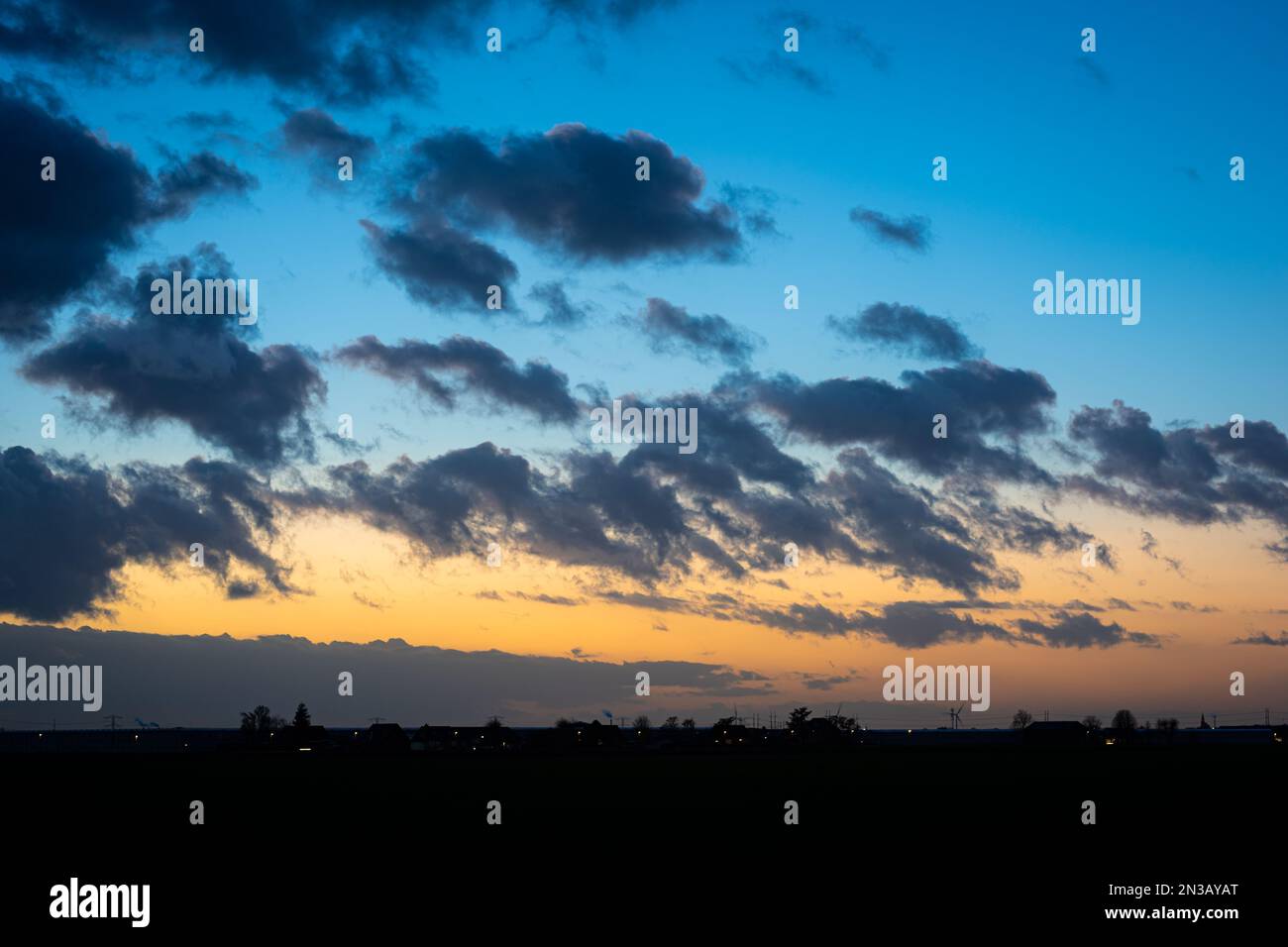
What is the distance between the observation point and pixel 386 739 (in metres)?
177

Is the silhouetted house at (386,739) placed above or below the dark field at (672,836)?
below

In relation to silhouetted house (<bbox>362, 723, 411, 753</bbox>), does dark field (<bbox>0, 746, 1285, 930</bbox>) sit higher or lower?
higher

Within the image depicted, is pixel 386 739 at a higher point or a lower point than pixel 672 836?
lower

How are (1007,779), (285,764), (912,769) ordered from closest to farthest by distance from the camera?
(1007,779)
(912,769)
(285,764)

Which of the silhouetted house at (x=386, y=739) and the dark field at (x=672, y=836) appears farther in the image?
the silhouetted house at (x=386, y=739)

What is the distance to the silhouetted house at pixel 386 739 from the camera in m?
167

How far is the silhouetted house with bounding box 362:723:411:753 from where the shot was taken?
6562 inches

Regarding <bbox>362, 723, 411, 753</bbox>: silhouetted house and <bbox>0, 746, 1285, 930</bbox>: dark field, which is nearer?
<bbox>0, 746, 1285, 930</bbox>: dark field

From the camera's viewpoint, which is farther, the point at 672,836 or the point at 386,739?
the point at 386,739
